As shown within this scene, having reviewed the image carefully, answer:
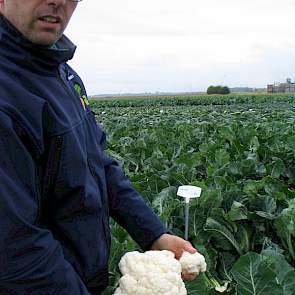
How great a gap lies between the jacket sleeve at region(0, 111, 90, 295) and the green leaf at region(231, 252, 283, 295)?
79 centimetres

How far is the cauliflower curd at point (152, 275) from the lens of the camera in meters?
1.56

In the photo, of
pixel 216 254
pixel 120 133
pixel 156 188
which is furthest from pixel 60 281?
pixel 120 133

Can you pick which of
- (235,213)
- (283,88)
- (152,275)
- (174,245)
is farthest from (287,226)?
(283,88)

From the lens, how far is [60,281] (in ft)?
4.25

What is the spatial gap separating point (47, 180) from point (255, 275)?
35.7 inches

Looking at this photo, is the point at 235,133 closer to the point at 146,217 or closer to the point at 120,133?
the point at 120,133

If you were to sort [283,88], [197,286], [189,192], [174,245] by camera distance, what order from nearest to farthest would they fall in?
[174,245] → [197,286] → [189,192] → [283,88]

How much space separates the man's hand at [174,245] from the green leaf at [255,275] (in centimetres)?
21

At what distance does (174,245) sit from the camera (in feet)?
5.87

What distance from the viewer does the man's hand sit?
1755mm

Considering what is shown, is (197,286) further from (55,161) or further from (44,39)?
(44,39)

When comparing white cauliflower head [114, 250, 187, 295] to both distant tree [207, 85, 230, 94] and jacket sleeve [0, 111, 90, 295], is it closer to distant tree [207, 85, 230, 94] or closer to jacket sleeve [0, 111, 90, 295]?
jacket sleeve [0, 111, 90, 295]

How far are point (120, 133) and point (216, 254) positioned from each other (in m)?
5.45

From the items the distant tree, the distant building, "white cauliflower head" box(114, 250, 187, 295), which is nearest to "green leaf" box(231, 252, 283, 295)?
"white cauliflower head" box(114, 250, 187, 295)
